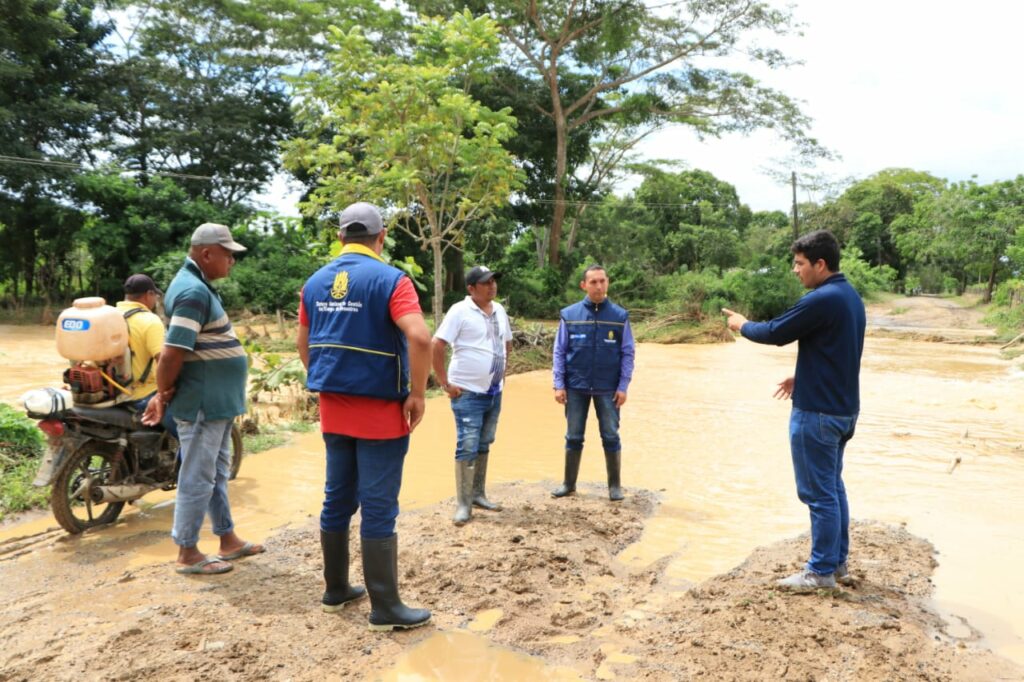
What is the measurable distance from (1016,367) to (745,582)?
16151 mm

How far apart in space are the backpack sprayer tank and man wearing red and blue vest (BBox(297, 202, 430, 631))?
198 cm

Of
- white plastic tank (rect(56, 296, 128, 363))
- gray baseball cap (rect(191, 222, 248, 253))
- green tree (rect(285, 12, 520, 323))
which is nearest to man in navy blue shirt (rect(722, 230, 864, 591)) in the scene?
gray baseball cap (rect(191, 222, 248, 253))

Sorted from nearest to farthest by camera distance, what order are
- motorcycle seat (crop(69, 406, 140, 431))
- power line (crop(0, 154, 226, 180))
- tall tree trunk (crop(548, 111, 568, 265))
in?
1. motorcycle seat (crop(69, 406, 140, 431))
2. power line (crop(0, 154, 226, 180))
3. tall tree trunk (crop(548, 111, 568, 265))

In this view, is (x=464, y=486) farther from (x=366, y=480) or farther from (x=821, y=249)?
(x=821, y=249)

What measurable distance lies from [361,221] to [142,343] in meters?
2.32

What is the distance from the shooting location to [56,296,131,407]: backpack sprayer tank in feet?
15.0

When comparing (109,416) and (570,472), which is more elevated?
(109,416)

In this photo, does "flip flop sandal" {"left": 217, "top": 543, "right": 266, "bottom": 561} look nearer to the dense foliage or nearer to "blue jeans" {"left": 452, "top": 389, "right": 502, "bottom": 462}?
"blue jeans" {"left": 452, "top": 389, "right": 502, "bottom": 462}

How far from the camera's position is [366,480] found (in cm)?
332

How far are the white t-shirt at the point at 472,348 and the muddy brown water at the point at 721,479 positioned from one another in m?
1.22

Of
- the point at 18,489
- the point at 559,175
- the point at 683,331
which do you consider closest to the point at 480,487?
the point at 18,489

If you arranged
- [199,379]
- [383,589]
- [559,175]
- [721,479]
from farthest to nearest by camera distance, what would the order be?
[559,175]
[721,479]
[199,379]
[383,589]

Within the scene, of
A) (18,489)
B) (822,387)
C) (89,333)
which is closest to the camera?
(822,387)

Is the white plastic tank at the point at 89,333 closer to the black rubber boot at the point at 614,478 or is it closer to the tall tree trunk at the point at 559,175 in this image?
the black rubber boot at the point at 614,478
